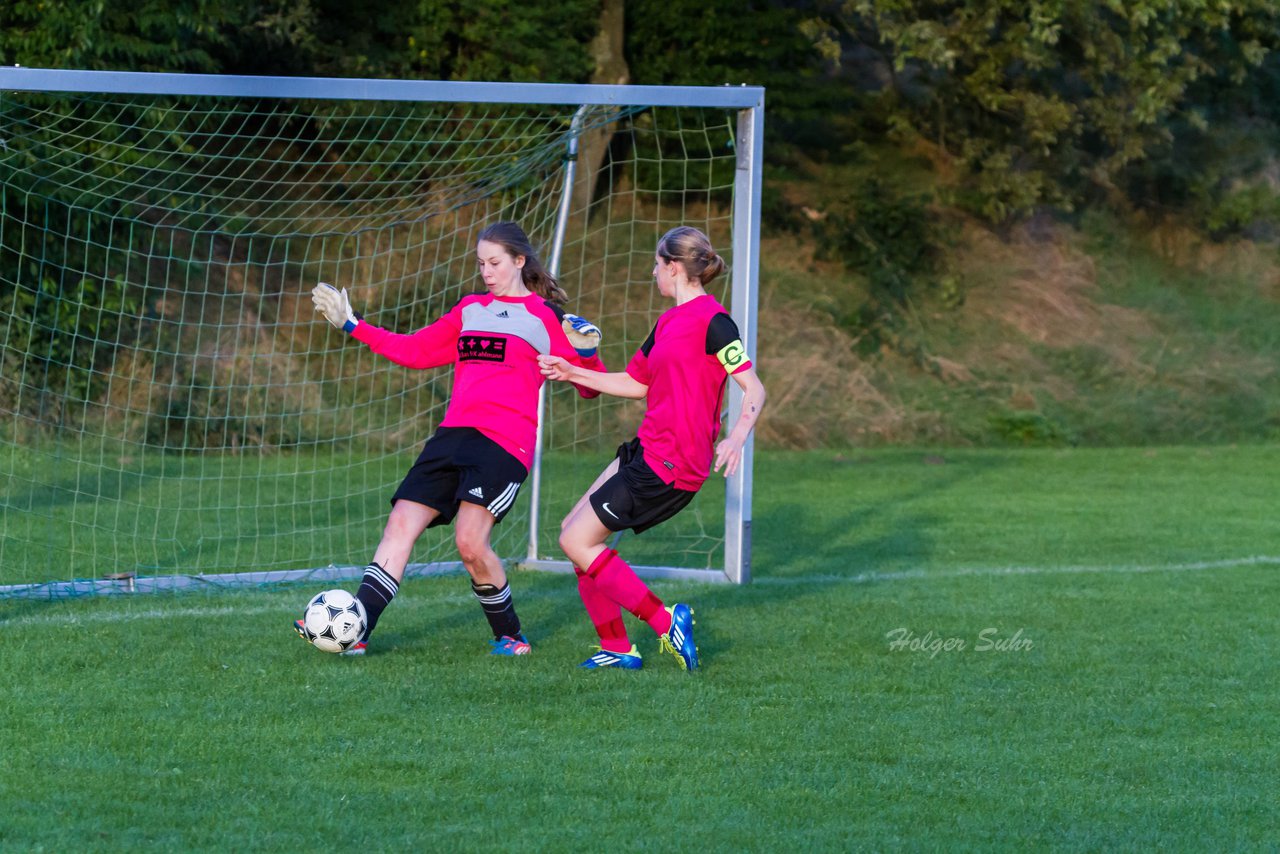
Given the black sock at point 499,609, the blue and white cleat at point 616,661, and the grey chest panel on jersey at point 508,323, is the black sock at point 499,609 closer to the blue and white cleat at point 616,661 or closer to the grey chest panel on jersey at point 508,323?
the blue and white cleat at point 616,661

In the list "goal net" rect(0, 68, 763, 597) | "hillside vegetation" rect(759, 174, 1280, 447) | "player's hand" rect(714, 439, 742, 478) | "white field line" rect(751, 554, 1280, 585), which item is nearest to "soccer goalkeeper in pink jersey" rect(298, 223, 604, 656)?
"player's hand" rect(714, 439, 742, 478)

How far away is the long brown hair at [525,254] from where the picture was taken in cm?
597

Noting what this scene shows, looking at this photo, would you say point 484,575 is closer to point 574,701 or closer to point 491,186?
point 574,701

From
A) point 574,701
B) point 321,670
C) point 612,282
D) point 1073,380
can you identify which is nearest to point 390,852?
point 574,701

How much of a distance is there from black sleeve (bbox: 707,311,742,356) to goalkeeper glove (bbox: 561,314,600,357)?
0.59 meters

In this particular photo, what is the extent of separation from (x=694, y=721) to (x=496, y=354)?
1714 mm

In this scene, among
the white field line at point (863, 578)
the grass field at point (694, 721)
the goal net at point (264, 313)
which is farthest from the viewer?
the goal net at point (264, 313)

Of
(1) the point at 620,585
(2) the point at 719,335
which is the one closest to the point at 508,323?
(2) the point at 719,335

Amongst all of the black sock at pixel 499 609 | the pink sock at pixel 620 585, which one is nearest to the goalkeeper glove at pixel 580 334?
the pink sock at pixel 620 585

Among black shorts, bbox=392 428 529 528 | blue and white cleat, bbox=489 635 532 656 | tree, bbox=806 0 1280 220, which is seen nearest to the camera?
black shorts, bbox=392 428 529 528

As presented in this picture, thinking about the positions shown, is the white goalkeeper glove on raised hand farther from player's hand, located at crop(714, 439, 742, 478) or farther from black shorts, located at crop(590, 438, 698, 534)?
player's hand, located at crop(714, 439, 742, 478)

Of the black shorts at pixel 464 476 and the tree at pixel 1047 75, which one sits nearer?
the black shorts at pixel 464 476

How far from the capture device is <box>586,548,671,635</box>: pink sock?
5824 mm

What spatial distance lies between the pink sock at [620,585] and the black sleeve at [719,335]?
0.90 m
